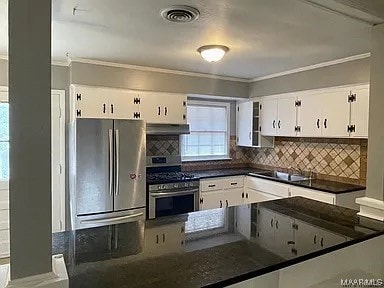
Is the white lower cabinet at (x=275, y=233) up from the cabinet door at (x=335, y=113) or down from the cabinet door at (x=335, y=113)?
down

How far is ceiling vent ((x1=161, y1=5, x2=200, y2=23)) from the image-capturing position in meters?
2.14

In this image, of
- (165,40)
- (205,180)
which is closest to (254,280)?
(165,40)

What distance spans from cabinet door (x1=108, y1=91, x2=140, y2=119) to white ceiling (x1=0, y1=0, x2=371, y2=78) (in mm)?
444

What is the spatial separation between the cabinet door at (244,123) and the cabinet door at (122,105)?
195 centimetres

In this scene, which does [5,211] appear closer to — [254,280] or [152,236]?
[152,236]

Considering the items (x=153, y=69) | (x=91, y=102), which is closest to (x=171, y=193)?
(x=91, y=102)

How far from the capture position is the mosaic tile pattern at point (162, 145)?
4555 mm

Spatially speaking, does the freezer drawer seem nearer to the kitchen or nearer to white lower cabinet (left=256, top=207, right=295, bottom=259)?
the kitchen

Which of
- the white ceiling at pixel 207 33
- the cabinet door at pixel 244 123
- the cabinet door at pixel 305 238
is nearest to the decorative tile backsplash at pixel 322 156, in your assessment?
the cabinet door at pixel 244 123

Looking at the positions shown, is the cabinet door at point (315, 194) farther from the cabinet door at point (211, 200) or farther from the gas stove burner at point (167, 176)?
the gas stove burner at point (167, 176)

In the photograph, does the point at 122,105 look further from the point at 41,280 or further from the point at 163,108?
the point at 41,280

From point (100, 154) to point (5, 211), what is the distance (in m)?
1.48

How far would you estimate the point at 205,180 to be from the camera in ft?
14.4

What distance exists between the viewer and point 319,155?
4336 millimetres
